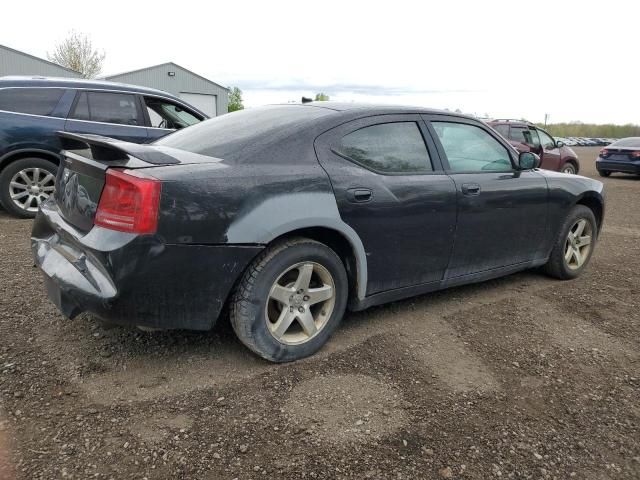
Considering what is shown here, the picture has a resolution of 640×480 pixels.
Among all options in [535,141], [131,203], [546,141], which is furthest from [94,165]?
[546,141]

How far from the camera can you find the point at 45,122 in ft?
20.7

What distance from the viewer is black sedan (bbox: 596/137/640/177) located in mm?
15341

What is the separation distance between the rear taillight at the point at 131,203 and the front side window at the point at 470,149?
2066mm

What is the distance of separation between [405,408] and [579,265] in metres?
3.02

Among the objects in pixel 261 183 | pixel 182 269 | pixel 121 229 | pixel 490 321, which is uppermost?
pixel 261 183

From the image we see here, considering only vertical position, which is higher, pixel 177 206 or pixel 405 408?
pixel 177 206

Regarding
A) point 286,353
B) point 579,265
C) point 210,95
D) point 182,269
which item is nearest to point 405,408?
point 286,353

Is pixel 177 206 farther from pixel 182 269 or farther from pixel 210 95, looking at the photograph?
pixel 210 95

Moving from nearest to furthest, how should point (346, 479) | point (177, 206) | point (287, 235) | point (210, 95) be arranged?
point (346, 479)
point (177, 206)
point (287, 235)
point (210, 95)

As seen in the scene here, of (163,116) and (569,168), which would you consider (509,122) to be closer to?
(569,168)

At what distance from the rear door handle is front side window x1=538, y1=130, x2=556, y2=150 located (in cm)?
1147

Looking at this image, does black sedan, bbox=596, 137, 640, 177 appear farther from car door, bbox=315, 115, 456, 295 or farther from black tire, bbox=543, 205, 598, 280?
car door, bbox=315, 115, 456, 295

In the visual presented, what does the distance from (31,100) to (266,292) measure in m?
5.09

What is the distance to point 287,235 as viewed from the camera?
2883mm
